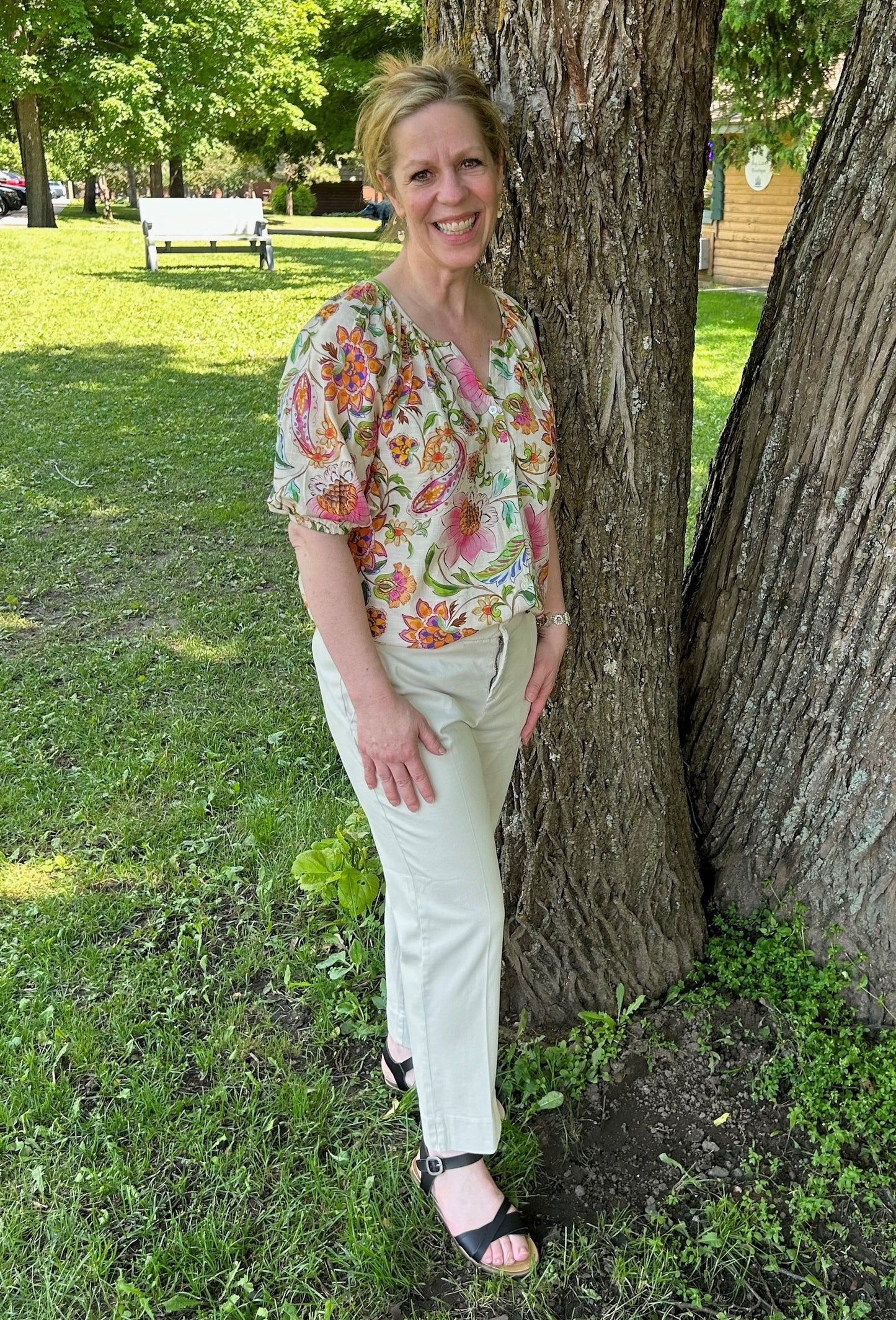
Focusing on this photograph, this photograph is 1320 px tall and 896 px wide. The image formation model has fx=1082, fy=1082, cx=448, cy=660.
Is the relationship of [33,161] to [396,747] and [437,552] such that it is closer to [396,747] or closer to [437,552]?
[437,552]

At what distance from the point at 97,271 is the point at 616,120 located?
50.3 ft

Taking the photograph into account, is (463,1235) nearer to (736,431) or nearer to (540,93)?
(736,431)

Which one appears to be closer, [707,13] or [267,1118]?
[707,13]

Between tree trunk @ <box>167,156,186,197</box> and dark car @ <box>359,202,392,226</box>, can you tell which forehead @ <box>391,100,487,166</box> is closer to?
dark car @ <box>359,202,392,226</box>

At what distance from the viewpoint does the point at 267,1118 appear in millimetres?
2443

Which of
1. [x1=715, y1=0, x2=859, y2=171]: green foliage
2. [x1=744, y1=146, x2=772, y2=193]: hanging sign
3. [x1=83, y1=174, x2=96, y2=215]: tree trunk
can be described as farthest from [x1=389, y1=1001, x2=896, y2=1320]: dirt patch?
[x1=83, y1=174, x2=96, y2=215]: tree trunk

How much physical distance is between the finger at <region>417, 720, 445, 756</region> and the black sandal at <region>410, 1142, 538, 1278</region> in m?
0.89

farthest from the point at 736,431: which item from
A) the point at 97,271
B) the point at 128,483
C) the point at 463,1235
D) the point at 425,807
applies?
the point at 97,271

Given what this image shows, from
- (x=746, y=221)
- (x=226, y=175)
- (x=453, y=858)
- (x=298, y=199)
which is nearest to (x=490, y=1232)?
(x=453, y=858)

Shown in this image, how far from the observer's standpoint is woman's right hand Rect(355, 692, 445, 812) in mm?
1854

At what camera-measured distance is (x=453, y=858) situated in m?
1.94

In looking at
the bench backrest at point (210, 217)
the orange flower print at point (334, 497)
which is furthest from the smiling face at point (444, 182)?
the bench backrest at point (210, 217)

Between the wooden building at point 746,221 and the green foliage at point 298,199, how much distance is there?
79.7 feet

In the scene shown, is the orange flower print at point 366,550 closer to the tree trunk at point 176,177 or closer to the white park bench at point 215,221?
the white park bench at point 215,221
